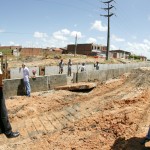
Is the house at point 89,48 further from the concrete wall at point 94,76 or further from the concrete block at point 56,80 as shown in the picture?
the concrete block at point 56,80

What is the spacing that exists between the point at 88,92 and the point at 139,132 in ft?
25.9

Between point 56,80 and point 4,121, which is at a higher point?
point 56,80

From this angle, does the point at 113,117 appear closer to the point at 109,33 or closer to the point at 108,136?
the point at 108,136

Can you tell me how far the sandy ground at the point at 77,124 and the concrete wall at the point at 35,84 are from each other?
827 mm

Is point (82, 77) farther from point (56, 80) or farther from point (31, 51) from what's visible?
point (31, 51)

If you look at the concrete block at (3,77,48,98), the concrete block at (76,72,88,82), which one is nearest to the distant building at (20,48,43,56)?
the concrete block at (76,72,88,82)

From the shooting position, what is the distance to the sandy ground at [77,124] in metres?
6.52

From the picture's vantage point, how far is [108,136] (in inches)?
266

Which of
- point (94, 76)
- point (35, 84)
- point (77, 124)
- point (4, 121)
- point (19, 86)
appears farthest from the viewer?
point (94, 76)

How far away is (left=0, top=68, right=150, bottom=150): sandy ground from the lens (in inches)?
257

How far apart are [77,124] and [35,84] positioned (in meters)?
6.57

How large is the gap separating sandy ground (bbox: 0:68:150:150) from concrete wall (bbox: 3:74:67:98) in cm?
83

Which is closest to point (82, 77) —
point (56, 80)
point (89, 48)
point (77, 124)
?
point (56, 80)

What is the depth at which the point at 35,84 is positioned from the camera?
1421 centimetres
